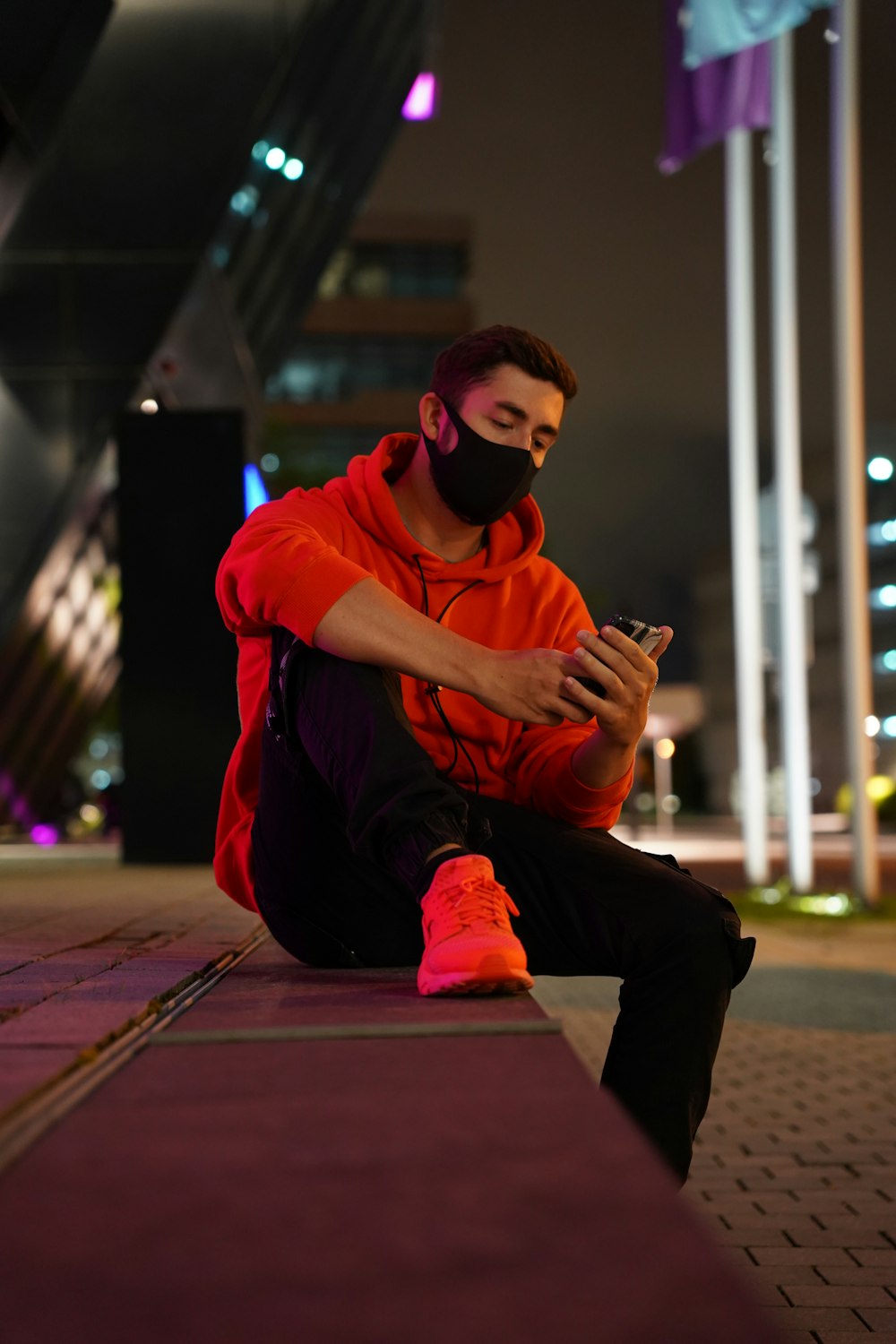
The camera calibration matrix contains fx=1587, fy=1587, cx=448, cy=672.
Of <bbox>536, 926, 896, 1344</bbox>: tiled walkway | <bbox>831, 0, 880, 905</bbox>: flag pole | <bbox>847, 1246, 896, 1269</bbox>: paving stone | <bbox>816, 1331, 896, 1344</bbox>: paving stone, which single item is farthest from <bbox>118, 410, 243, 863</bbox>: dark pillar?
<bbox>816, 1331, 896, 1344</bbox>: paving stone

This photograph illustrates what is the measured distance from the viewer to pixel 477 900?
2.36 m

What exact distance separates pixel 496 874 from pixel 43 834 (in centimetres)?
1931

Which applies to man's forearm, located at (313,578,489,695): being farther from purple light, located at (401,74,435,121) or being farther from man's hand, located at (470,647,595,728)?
purple light, located at (401,74,435,121)

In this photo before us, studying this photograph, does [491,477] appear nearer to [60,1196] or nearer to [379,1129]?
[379,1129]

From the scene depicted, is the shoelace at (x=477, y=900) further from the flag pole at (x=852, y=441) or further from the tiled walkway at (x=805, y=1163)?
the flag pole at (x=852, y=441)

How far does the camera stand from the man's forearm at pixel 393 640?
8.85 ft

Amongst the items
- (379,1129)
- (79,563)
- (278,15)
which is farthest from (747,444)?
(379,1129)

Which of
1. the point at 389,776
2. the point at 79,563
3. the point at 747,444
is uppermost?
the point at 747,444

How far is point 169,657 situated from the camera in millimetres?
13164

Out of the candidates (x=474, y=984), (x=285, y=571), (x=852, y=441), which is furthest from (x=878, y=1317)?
(x=852, y=441)

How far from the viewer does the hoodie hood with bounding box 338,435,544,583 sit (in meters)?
3.31

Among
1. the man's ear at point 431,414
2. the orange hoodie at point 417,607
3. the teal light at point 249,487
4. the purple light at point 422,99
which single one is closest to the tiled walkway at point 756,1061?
the orange hoodie at point 417,607

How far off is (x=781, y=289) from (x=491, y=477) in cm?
1310

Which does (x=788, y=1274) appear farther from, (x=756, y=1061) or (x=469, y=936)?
(x=756, y=1061)
